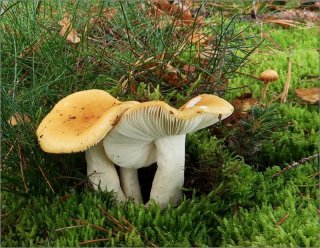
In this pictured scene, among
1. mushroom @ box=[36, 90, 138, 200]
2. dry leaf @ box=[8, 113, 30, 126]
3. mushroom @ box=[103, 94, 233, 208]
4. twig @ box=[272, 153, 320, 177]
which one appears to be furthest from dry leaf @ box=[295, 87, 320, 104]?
dry leaf @ box=[8, 113, 30, 126]

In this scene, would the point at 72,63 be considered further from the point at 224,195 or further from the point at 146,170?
the point at 224,195

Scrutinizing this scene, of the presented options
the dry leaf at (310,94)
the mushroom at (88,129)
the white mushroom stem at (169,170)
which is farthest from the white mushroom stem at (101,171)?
the dry leaf at (310,94)

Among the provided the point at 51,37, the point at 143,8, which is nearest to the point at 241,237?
the point at 51,37

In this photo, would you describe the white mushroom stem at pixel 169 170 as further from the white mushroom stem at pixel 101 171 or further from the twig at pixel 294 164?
the twig at pixel 294 164

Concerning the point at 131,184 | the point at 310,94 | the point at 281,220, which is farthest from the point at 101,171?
the point at 310,94

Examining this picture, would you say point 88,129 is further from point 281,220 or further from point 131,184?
point 281,220

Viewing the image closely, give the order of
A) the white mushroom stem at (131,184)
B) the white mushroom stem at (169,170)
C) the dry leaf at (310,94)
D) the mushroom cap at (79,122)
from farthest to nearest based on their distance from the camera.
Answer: the dry leaf at (310,94)
the white mushroom stem at (131,184)
the white mushroom stem at (169,170)
the mushroom cap at (79,122)
